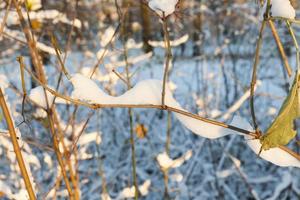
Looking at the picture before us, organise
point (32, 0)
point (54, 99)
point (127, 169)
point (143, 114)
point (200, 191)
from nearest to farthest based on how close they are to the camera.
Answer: point (54, 99) < point (32, 0) < point (200, 191) < point (127, 169) < point (143, 114)

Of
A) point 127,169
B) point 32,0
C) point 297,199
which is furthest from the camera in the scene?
point 127,169

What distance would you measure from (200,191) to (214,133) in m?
2.79

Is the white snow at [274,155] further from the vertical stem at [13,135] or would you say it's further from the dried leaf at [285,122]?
the vertical stem at [13,135]

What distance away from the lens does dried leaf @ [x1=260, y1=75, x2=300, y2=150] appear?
489mm

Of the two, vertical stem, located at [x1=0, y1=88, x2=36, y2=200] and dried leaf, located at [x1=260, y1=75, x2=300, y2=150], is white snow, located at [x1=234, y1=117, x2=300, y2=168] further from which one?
vertical stem, located at [x1=0, y1=88, x2=36, y2=200]

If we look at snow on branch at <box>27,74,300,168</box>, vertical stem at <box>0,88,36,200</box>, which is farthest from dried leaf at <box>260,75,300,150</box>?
vertical stem at <box>0,88,36,200</box>

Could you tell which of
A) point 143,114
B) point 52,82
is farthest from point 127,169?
point 52,82

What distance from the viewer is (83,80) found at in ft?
2.01

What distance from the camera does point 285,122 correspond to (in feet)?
1.63

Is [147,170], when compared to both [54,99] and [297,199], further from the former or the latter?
[54,99]

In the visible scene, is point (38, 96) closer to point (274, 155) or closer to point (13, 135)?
point (13, 135)

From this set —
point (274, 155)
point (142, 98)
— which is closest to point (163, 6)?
point (142, 98)

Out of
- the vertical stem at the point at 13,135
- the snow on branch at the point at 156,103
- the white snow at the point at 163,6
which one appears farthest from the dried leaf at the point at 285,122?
the vertical stem at the point at 13,135

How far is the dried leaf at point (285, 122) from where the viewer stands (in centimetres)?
49
